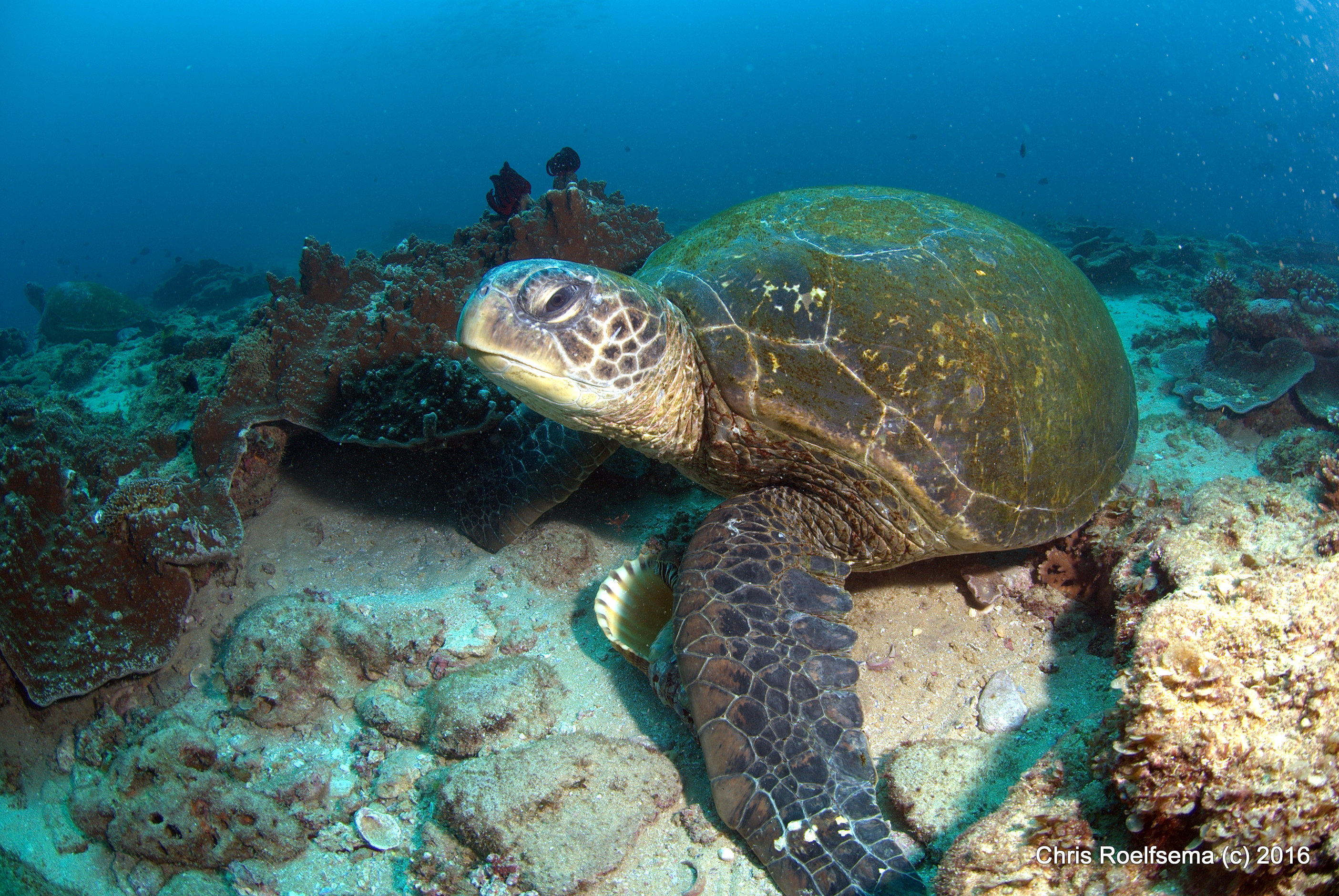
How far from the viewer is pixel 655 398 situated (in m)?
2.57

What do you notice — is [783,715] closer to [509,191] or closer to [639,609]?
[639,609]

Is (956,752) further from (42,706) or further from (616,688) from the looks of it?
(42,706)

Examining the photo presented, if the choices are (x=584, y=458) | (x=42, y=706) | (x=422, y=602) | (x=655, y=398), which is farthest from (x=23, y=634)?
(x=655, y=398)

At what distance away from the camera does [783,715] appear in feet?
6.56

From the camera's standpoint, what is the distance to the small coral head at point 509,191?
644 cm

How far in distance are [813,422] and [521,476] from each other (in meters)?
1.85

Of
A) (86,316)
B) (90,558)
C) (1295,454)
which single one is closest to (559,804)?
(90,558)

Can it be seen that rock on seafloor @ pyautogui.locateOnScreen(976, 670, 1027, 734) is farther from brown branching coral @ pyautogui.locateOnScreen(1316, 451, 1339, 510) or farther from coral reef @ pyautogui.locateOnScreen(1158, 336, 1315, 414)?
coral reef @ pyautogui.locateOnScreen(1158, 336, 1315, 414)

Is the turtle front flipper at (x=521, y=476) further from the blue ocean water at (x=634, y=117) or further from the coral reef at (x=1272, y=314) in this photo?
the blue ocean water at (x=634, y=117)

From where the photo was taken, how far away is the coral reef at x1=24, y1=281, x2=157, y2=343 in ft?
42.7

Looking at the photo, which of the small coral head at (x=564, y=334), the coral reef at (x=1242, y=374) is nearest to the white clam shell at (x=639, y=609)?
the small coral head at (x=564, y=334)

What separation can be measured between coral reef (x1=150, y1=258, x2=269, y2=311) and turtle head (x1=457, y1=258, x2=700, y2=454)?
17066mm

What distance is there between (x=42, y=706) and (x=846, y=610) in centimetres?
372

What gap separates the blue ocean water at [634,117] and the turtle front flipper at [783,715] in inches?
1154
